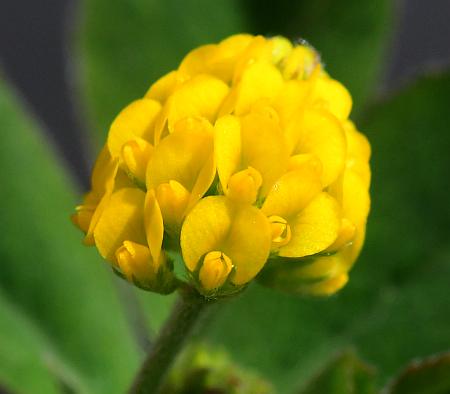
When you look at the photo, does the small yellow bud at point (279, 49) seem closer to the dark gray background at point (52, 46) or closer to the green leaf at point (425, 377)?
the green leaf at point (425, 377)

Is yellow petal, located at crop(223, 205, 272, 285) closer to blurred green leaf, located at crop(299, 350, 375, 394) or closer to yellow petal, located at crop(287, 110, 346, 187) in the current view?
yellow petal, located at crop(287, 110, 346, 187)

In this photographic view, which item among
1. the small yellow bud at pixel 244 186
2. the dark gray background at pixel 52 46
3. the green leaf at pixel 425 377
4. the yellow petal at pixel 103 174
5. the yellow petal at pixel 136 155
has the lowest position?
the dark gray background at pixel 52 46

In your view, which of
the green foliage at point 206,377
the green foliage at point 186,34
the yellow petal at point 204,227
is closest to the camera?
the yellow petal at point 204,227

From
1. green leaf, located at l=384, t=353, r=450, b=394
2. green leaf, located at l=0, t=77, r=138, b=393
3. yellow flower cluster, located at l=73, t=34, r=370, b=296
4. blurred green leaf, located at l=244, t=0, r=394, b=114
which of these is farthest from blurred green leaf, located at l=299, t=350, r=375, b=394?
blurred green leaf, located at l=244, t=0, r=394, b=114

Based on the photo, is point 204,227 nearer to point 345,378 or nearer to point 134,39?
point 345,378

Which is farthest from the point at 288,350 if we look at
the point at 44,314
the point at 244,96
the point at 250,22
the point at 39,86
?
the point at 39,86

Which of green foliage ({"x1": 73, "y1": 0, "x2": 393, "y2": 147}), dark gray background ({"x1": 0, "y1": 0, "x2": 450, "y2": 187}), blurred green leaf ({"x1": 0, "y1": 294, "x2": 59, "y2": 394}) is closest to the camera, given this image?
blurred green leaf ({"x1": 0, "y1": 294, "x2": 59, "y2": 394})

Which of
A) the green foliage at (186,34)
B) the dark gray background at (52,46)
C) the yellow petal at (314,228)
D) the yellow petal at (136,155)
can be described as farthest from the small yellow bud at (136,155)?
the dark gray background at (52,46)
